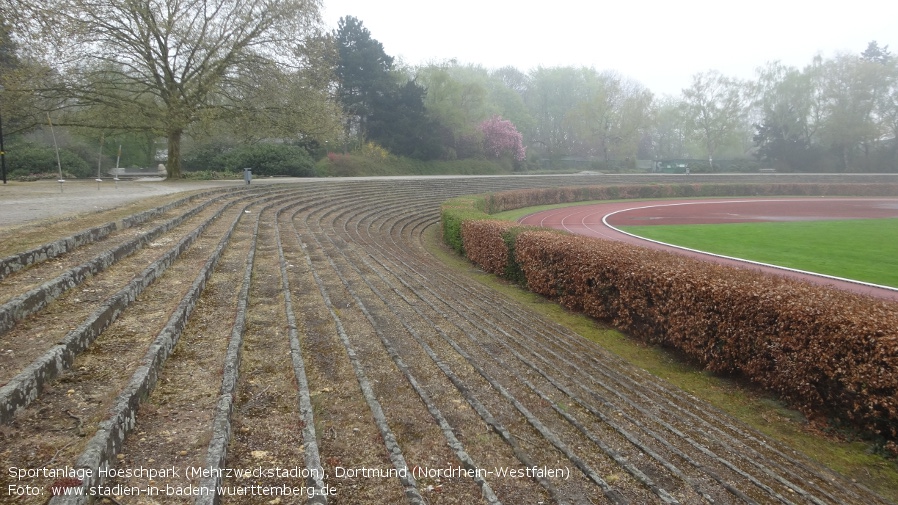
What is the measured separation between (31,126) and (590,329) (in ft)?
84.0

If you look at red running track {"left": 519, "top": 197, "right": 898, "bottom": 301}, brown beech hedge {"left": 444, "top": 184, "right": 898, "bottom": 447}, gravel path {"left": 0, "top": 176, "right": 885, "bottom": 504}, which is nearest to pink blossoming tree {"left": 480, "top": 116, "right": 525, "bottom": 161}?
red running track {"left": 519, "top": 197, "right": 898, "bottom": 301}

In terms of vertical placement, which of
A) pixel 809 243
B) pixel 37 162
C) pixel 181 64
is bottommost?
pixel 809 243

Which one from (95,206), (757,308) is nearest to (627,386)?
(757,308)

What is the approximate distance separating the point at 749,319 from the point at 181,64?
88.8ft

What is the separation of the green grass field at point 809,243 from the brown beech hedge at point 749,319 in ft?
27.0

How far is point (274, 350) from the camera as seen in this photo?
498 centimetres

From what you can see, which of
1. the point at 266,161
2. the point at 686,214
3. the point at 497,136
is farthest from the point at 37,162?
the point at 497,136

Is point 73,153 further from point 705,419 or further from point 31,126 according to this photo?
point 705,419

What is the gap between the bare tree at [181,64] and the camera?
21.8m

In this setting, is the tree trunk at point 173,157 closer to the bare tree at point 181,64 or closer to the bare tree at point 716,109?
the bare tree at point 181,64

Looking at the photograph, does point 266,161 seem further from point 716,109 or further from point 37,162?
point 716,109

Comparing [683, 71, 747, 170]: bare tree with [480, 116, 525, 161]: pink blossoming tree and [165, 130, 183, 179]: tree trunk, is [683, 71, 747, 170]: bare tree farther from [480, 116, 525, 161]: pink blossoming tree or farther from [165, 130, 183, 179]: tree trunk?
[165, 130, 183, 179]: tree trunk

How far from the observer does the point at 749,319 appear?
22.1 feet

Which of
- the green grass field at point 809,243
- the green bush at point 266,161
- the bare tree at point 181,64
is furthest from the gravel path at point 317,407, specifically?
the green bush at point 266,161
